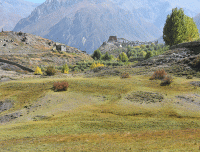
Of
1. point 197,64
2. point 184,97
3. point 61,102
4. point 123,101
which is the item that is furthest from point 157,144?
point 197,64

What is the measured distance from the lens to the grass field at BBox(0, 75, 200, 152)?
10.6 meters

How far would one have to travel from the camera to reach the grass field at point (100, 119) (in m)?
10.6

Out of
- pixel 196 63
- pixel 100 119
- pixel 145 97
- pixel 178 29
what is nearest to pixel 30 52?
pixel 178 29

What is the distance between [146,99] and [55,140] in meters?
11.1

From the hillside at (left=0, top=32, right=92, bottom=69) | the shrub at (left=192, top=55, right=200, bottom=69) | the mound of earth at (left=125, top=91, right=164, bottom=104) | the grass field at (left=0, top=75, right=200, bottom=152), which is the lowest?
the grass field at (left=0, top=75, right=200, bottom=152)

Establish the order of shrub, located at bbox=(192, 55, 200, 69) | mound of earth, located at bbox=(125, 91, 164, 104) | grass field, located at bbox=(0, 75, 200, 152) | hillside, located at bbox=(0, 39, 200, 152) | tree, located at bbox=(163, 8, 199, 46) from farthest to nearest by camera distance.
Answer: tree, located at bbox=(163, 8, 199, 46) → shrub, located at bbox=(192, 55, 200, 69) → mound of earth, located at bbox=(125, 91, 164, 104) → hillside, located at bbox=(0, 39, 200, 152) → grass field, located at bbox=(0, 75, 200, 152)

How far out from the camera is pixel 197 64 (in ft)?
92.5

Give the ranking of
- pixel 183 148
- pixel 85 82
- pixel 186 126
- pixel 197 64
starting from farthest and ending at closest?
pixel 197 64, pixel 85 82, pixel 186 126, pixel 183 148

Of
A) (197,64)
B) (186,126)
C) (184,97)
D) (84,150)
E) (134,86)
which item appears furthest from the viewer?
(197,64)

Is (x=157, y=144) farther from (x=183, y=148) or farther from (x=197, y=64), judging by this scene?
(x=197, y=64)

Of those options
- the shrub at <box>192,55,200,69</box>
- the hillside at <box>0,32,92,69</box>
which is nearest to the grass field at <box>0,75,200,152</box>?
the shrub at <box>192,55,200,69</box>

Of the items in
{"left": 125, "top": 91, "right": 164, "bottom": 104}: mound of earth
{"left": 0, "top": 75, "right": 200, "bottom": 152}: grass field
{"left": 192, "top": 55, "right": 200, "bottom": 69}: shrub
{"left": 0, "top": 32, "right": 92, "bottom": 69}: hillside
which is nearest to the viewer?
{"left": 0, "top": 75, "right": 200, "bottom": 152}: grass field

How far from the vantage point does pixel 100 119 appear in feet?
50.4

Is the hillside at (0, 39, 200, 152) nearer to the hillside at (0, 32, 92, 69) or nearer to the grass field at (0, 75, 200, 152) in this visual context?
the grass field at (0, 75, 200, 152)
